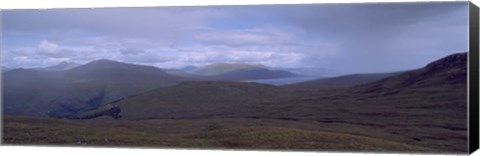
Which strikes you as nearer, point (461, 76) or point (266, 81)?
point (461, 76)

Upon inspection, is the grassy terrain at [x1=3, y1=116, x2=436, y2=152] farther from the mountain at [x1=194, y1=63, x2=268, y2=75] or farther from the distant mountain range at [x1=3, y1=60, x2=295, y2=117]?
the mountain at [x1=194, y1=63, x2=268, y2=75]

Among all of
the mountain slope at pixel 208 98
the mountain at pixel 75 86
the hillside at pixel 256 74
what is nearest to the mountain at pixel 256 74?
the hillside at pixel 256 74

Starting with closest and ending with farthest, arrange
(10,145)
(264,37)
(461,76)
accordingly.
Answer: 1. (461,76)
2. (264,37)
3. (10,145)

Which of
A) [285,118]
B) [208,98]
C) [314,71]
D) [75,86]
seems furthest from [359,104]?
[75,86]

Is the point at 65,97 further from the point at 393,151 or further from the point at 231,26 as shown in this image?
the point at 393,151

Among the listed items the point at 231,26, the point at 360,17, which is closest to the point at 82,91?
the point at 231,26

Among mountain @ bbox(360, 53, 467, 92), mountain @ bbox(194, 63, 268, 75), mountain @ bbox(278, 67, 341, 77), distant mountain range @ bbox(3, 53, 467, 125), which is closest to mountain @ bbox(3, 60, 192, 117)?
distant mountain range @ bbox(3, 53, 467, 125)
